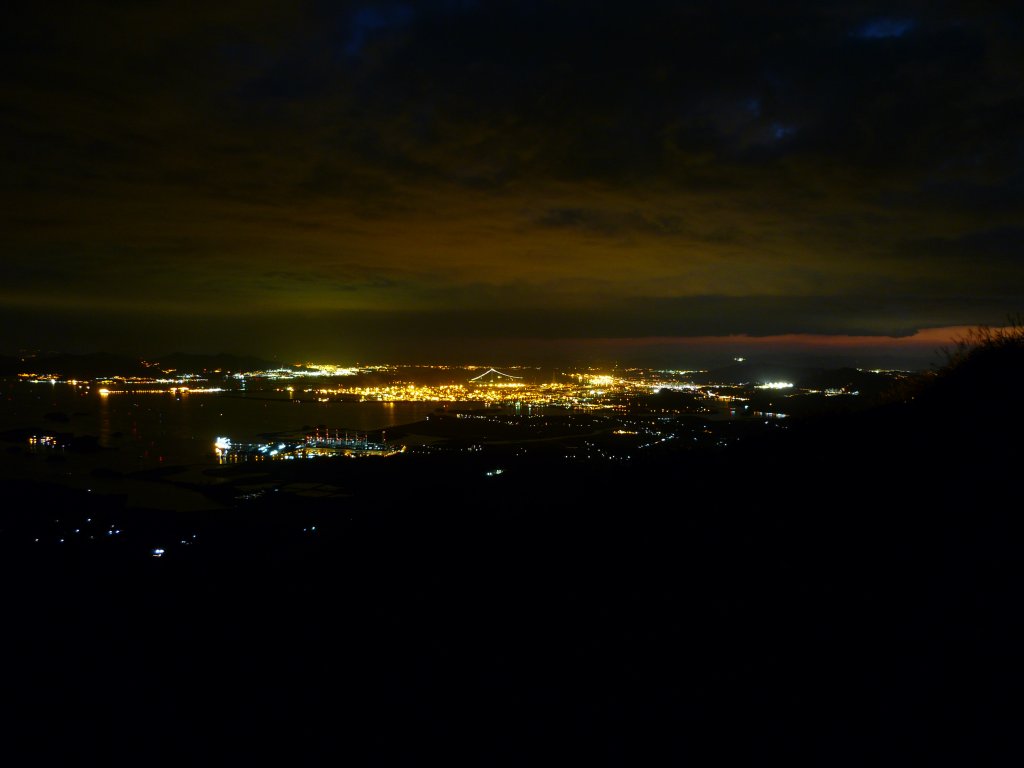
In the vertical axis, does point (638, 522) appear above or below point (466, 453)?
above

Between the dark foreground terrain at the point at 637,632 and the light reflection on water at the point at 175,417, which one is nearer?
the dark foreground terrain at the point at 637,632

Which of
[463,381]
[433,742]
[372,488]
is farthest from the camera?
[463,381]

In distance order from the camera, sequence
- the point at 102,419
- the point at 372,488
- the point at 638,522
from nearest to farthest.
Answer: the point at 638,522, the point at 372,488, the point at 102,419

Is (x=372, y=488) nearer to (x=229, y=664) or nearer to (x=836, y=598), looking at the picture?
(x=229, y=664)

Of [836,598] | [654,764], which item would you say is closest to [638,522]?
[836,598]

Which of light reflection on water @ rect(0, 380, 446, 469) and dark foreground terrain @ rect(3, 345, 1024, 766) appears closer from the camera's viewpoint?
dark foreground terrain @ rect(3, 345, 1024, 766)

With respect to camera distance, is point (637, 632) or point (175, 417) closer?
point (637, 632)

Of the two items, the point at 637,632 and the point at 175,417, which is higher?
the point at 637,632

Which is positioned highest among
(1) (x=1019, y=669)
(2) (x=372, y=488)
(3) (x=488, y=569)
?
(1) (x=1019, y=669)
